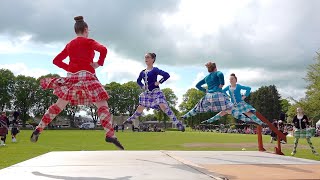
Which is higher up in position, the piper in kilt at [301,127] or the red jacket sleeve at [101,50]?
the red jacket sleeve at [101,50]

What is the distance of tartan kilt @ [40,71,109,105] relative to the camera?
262 inches

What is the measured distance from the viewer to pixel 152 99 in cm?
931

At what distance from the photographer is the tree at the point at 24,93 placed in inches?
3479

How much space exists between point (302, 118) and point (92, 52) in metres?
9.82

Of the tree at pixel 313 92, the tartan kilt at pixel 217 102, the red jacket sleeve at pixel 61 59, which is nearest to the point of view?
the red jacket sleeve at pixel 61 59

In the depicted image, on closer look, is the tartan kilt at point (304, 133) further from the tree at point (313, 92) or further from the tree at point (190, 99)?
the tree at point (190, 99)

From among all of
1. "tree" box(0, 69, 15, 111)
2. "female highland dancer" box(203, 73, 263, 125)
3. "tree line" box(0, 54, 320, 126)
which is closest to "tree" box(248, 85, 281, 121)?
"tree line" box(0, 54, 320, 126)

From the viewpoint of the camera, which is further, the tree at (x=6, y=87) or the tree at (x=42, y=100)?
the tree at (x=42, y=100)

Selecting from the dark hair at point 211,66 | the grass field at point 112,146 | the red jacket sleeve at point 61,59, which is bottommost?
the grass field at point 112,146

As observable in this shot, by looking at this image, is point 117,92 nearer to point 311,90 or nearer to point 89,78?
point 311,90

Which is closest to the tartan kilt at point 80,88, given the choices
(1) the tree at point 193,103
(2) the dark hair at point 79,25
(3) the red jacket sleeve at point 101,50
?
Answer: (3) the red jacket sleeve at point 101,50

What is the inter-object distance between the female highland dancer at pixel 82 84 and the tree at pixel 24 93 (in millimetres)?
86142

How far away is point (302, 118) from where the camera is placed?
14219mm

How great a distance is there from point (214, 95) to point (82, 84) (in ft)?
12.9
